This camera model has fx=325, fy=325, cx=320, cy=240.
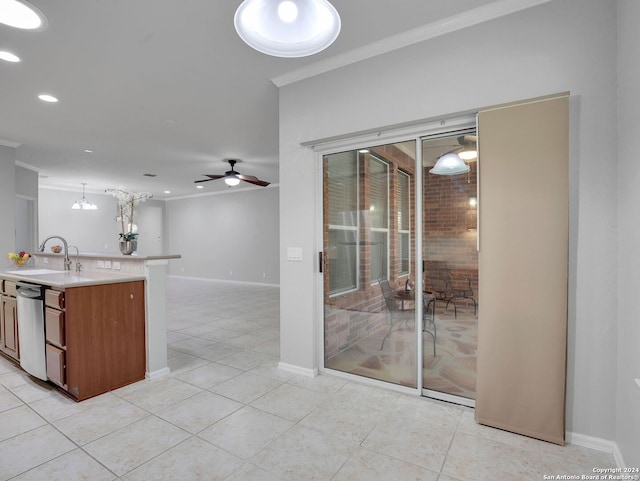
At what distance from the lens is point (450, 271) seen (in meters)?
2.46

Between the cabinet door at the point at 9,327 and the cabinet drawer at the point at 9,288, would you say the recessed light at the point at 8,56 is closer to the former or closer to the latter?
the cabinet drawer at the point at 9,288

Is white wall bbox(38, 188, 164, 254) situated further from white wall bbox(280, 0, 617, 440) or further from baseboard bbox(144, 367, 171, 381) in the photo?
white wall bbox(280, 0, 617, 440)

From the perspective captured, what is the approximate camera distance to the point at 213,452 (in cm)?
191

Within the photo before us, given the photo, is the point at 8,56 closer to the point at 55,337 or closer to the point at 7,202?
the point at 55,337

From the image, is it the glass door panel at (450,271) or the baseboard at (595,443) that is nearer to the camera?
the baseboard at (595,443)

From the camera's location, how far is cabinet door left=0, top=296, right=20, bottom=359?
10.2ft

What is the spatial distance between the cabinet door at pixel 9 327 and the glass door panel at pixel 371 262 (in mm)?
2951

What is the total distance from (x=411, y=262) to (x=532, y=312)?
0.87 metres

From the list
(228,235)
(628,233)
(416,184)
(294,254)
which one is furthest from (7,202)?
(628,233)

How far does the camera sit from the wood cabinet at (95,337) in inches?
99.0

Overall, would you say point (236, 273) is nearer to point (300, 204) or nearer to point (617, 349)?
point (300, 204)

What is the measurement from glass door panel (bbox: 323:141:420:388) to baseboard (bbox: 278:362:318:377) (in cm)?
14

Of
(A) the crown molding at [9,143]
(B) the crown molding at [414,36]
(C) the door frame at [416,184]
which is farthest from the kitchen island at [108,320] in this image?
(A) the crown molding at [9,143]

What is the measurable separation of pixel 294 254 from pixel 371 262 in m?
0.72
